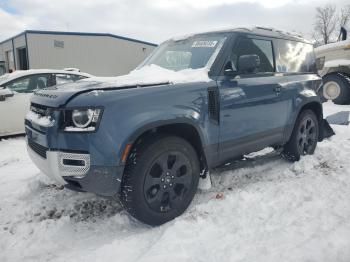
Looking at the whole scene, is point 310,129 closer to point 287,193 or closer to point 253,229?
point 287,193

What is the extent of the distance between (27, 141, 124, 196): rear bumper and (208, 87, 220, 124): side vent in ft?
3.74

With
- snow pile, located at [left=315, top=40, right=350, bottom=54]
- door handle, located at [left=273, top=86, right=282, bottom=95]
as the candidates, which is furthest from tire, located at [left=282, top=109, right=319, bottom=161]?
snow pile, located at [left=315, top=40, right=350, bottom=54]

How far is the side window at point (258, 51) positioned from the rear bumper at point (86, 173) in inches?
75.5

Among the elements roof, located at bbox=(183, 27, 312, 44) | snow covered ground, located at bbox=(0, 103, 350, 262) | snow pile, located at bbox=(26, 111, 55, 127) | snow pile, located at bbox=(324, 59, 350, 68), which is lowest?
snow covered ground, located at bbox=(0, 103, 350, 262)

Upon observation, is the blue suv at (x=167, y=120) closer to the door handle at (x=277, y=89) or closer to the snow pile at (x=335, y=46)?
the door handle at (x=277, y=89)

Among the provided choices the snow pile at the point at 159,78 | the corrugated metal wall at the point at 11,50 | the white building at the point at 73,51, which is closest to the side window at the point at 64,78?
the snow pile at the point at 159,78

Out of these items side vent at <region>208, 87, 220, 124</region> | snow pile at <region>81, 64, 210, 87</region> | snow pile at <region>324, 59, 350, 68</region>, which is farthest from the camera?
snow pile at <region>324, 59, 350, 68</region>

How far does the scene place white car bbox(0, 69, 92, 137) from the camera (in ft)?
22.1

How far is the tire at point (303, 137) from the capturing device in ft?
16.6

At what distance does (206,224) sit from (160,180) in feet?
1.92

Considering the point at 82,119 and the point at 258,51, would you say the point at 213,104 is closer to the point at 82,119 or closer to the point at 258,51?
the point at 258,51

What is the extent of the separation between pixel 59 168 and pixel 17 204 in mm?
1161

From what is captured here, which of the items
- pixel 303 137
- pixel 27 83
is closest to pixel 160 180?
pixel 303 137

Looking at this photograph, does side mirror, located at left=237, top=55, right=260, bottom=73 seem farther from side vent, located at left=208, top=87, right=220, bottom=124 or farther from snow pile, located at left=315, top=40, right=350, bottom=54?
snow pile, located at left=315, top=40, right=350, bottom=54
